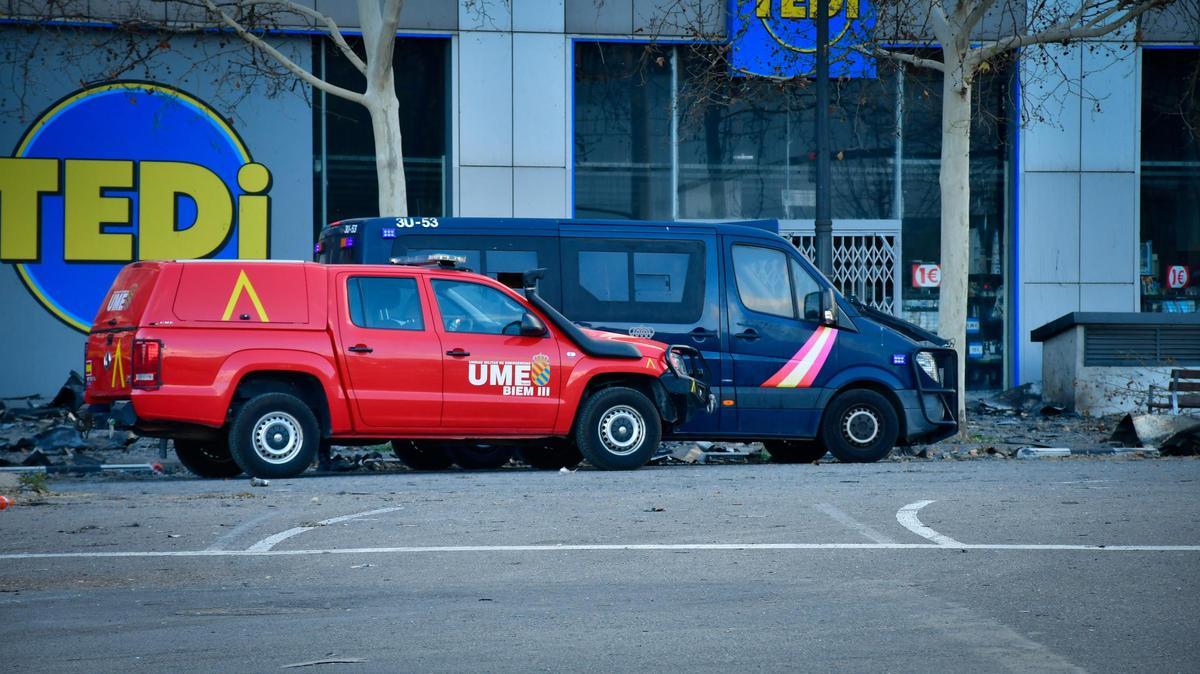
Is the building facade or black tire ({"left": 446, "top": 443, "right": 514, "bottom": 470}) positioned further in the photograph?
A: the building facade

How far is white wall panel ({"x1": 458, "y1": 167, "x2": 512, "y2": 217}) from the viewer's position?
23172mm

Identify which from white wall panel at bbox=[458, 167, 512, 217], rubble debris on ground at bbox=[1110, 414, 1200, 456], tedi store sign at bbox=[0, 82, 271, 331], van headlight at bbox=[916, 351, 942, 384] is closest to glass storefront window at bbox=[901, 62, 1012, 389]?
white wall panel at bbox=[458, 167, 512, 217]

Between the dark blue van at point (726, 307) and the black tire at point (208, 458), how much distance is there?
6.76ft

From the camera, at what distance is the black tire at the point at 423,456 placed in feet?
47.7

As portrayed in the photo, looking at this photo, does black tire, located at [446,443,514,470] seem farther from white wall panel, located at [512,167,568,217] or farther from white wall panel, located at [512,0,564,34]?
white wall panel, located at [512,0,564,34]

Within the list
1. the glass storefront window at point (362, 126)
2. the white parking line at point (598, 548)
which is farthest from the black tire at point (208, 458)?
the glass storefront window at point (362, 126)

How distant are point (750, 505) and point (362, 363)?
3.83 meters

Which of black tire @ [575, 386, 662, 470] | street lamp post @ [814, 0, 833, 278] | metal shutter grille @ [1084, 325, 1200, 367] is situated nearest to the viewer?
black tire @ [575, 386, 662, 470]

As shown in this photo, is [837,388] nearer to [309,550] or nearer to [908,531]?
[908,531]

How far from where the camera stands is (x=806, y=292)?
48.3 ft

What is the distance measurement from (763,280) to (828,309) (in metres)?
0.63

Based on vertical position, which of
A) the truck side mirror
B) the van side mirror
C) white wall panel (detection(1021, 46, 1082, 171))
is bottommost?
the van side mirror

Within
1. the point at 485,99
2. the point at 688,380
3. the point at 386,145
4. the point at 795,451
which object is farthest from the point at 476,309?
the point at 485,99

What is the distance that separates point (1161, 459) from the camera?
47.6ft
